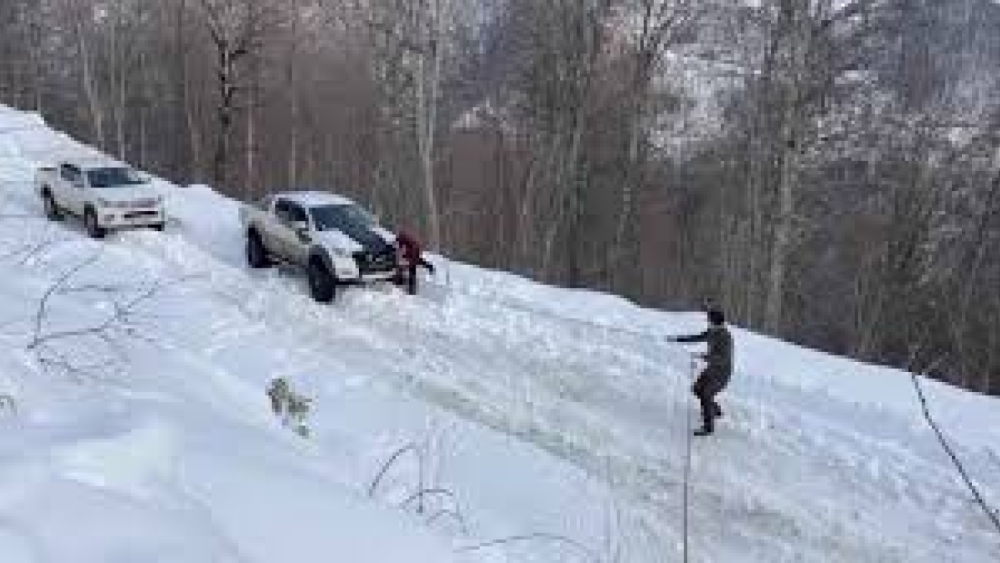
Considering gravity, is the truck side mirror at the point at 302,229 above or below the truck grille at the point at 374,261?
above

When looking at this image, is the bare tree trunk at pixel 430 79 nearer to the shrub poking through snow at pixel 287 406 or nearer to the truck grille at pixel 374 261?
the truck grille at pixel 374 261

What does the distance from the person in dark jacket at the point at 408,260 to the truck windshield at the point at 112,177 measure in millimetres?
7713

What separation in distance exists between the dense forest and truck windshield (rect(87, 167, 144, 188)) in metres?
9.18

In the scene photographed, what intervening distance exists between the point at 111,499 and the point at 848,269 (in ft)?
137

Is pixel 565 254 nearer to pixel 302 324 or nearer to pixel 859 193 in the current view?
pixel 859 193

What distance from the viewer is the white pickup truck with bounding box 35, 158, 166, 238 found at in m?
23.4

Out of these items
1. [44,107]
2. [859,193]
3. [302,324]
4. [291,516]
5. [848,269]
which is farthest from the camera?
[44,107]

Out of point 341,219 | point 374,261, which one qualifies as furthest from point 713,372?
point 341,219

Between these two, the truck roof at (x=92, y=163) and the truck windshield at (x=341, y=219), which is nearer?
the truck windshield at (x=341, y=219)

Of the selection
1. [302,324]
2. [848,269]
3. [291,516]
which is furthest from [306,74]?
[291,516]

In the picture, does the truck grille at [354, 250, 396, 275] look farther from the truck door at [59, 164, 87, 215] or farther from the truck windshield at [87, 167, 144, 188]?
the truck door at [59, 164, 87, 215]

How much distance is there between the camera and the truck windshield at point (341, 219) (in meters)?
20.8

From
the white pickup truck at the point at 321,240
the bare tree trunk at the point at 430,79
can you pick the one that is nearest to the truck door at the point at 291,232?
the white pickup truck at the point at 321,240

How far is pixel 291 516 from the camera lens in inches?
171
